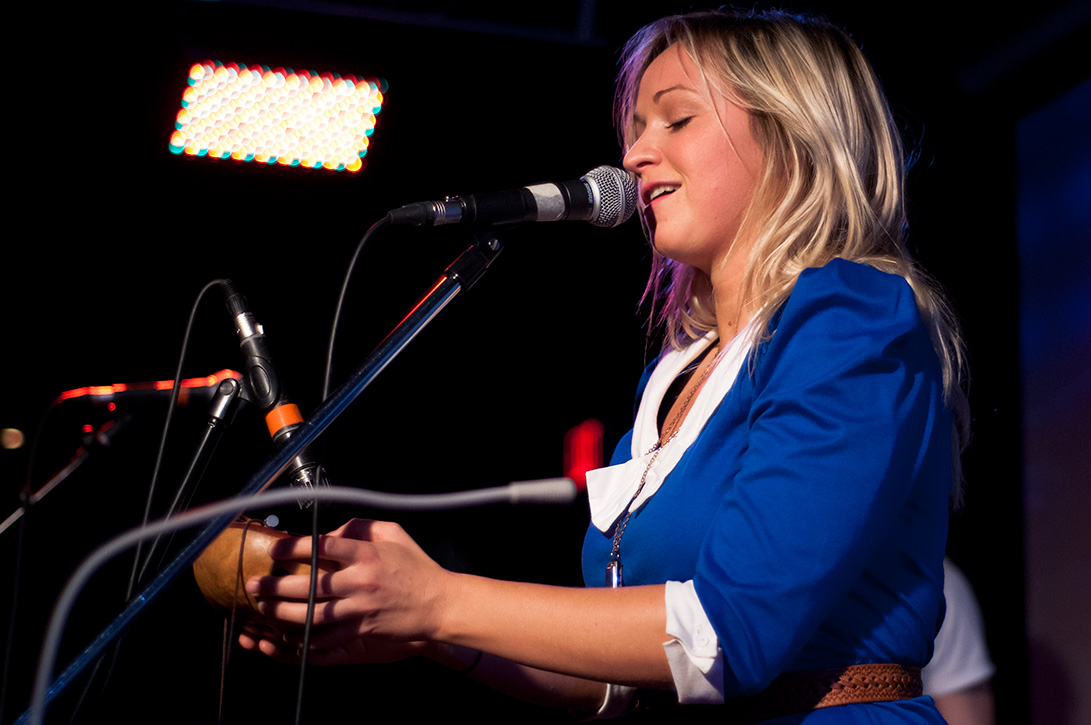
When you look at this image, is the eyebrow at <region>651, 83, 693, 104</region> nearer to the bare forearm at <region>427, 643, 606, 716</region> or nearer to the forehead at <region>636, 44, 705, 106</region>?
the forehead at <region>636, 44, 705, 106</region>

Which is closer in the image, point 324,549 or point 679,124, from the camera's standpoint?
point 324,549

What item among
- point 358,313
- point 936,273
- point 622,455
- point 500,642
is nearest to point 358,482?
point 358,313

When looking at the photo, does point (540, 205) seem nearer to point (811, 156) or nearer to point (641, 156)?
point (641, 156)

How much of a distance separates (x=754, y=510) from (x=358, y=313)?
→ 278 centimetres

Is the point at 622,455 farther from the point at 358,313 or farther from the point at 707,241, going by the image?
the point at 358,313

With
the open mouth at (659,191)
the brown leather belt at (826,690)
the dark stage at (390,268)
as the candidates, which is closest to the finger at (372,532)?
the brown leather belt at (826,690)

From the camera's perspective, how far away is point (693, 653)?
1.06 m

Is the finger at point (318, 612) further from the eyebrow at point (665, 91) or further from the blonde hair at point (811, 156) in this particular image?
the eyebrow at point (665, 91)

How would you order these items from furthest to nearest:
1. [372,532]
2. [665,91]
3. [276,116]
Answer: [276,116]
[665,91]
[372,532]

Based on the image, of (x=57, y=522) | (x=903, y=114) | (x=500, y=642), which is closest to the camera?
(x=500, y=642)

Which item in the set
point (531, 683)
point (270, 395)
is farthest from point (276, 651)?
point (531, 683)

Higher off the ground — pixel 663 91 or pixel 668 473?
pixel 663 91

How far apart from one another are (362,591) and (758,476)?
1.71ft

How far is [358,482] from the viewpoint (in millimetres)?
3641
